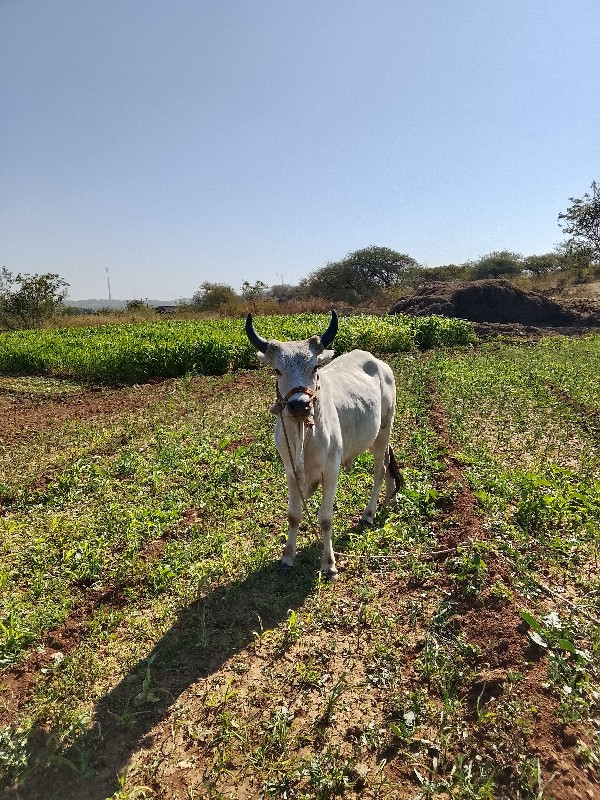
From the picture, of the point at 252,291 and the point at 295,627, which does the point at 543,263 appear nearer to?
the point at 252,291

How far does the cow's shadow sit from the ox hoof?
96mm

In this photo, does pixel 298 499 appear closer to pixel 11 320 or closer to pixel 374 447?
pixel 374 447

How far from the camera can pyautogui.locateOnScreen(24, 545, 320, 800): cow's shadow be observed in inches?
113

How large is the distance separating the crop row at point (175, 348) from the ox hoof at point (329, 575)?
12.4 metres

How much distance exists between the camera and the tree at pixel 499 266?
56.4 m

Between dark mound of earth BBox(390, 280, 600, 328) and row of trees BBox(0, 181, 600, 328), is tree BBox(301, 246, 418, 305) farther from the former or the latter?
dark mound of earth BBox(390, 280, 600, 328)

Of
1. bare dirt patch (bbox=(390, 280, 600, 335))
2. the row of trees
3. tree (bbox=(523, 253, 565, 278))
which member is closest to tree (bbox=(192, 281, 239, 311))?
the row of trees

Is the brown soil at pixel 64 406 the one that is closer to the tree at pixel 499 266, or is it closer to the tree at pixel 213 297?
the tree at pixel 213 297

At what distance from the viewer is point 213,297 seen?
4672cm

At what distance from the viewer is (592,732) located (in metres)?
2.75

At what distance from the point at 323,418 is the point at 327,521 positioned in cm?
103

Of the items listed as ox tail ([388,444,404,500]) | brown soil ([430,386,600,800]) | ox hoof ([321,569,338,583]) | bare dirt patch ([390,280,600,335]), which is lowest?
ox hoof ([321,569,338,583])

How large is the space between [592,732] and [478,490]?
3.44 metres

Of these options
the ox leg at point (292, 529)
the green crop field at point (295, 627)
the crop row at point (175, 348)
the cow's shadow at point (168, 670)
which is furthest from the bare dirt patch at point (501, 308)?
the cow's shadow at point (168, 670)
